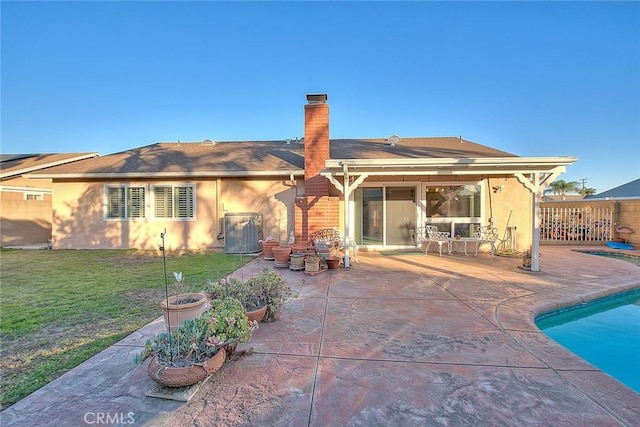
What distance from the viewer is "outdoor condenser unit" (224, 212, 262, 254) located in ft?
29.5

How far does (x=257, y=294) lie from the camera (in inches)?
143

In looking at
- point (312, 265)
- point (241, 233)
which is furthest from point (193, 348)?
point (241, 233)

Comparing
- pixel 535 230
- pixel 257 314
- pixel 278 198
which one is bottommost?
pixel 257 314

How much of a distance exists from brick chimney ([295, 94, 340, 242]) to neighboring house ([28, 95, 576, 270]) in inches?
1.2

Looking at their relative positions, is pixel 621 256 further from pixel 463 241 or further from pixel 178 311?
pixel 178 311

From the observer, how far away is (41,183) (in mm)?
13477

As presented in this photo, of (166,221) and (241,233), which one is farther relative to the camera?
(166,221)

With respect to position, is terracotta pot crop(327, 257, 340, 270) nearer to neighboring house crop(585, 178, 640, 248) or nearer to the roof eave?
the roof eave

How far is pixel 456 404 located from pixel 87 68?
15443mm

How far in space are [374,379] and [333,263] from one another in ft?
14.3

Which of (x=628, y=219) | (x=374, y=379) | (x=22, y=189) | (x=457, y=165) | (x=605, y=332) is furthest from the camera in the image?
(x=22, y=189)

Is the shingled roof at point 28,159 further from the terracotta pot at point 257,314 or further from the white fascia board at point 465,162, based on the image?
the terracotta pot at point 257,314

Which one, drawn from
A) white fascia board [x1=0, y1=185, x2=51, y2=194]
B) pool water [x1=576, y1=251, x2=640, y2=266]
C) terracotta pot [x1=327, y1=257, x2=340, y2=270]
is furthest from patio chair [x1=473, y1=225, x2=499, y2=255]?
white fascia board [x1=0, y1=185, x2=51, y2=194]

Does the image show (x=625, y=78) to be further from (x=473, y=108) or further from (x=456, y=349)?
(x=456, y=349)
